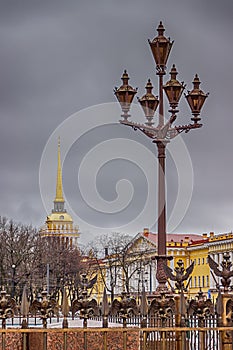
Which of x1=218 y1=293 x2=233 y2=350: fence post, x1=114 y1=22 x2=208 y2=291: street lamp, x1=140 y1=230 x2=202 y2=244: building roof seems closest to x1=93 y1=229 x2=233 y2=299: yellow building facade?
x1=140 y1=230 x2=202 y2=244: building roof

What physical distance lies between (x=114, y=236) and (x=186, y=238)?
31.4 metres

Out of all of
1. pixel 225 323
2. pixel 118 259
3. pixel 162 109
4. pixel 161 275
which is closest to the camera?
pixel 225 323

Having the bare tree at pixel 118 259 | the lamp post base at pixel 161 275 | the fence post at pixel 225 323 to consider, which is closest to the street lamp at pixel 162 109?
the lamp post base at pixel 161 275

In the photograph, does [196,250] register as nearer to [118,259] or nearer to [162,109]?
[118,259]

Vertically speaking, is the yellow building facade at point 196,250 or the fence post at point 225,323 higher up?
the yellow building facade at point 196,250

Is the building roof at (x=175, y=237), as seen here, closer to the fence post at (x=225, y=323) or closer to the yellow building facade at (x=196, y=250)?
the yellow building facade at (x=196, y=250)

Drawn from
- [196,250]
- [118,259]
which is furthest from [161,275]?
[196,250]

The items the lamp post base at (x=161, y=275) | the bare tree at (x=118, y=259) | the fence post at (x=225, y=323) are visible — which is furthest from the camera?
the bare tree at (x=118, y=259)

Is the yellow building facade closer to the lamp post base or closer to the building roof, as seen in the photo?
the building roof

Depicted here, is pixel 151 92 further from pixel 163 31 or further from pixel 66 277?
pixel 66 277

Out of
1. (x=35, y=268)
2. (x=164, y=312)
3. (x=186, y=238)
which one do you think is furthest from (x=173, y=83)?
(x=186, y=238)

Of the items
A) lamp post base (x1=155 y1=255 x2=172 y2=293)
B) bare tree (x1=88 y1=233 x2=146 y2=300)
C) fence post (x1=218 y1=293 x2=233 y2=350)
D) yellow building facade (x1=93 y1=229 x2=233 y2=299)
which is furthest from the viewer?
yellow building facade (x1=93 y1=229 x2=233 y2=299)

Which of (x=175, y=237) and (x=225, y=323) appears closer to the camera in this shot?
(x=225, y=323)

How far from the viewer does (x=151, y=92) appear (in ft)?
75.8
